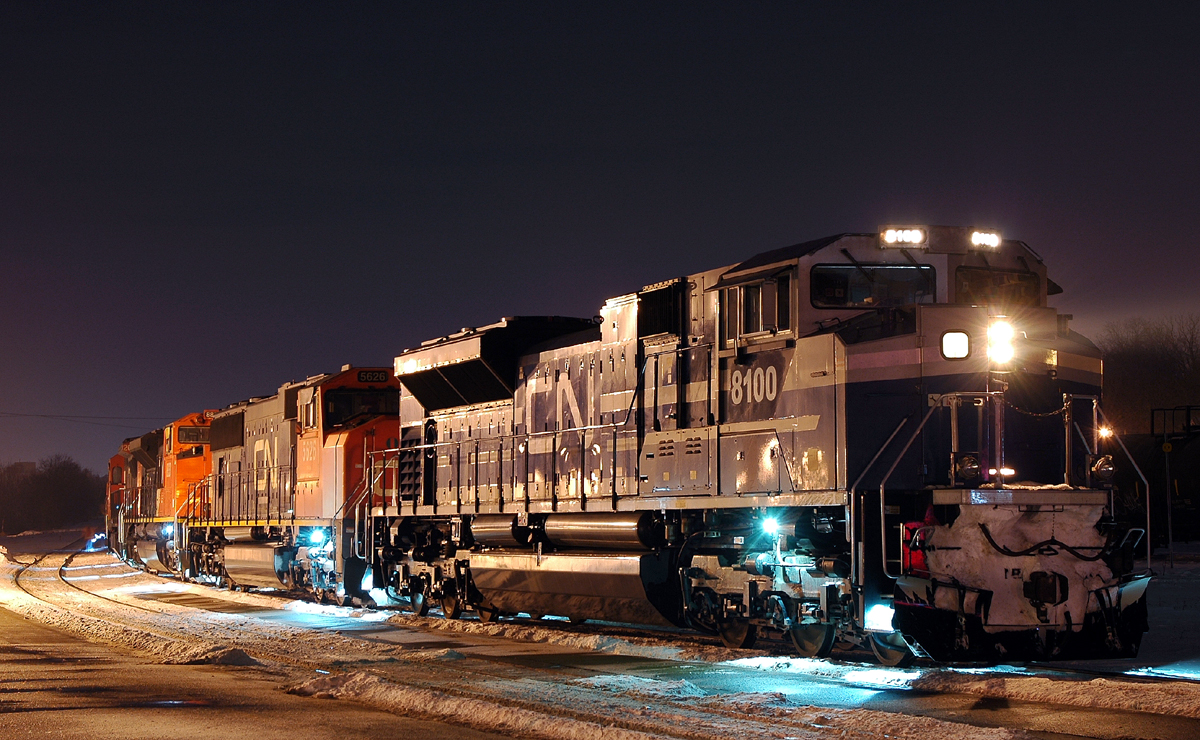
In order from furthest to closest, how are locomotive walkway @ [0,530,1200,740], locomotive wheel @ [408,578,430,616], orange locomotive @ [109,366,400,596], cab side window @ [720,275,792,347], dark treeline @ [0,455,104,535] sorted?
dark treeline @ [0,455,104,535] < orange locomotive @ [109,366,400,596] < locomotive wheel @ [408,578,430,616] < cab side window @ [720,275,792,347] < locomotive walkway @ [0,530,1200,740]

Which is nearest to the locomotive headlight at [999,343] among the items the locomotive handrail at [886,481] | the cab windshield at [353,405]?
the locomotive handrail at [886,481]

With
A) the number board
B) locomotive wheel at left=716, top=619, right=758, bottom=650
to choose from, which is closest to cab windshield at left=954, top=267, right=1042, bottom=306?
locomotive wheel at left=716, top=619, right=758, bottom=650

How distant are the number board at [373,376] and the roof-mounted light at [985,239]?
11.9 m

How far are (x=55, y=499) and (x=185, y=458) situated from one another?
109171 mm

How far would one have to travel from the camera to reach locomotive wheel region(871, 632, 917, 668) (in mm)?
9070

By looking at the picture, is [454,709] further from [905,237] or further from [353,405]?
[353,405]

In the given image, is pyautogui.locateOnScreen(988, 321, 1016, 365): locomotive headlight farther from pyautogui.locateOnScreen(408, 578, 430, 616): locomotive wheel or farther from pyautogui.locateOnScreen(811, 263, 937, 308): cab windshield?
pyautogui.locateOnScreen(408, 578, 430, 616): locomotive wheel

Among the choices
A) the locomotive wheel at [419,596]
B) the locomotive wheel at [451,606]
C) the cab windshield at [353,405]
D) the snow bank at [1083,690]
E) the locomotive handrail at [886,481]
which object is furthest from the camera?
the cab windshield at [353,405]

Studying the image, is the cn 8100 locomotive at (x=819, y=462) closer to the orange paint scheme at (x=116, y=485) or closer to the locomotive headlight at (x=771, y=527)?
the locomotive headlight at (x=771, y=527)

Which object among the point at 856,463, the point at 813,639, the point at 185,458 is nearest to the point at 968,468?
the point at 856,463

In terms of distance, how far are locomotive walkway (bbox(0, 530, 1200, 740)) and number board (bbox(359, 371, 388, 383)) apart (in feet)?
20.7

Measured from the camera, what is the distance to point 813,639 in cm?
979

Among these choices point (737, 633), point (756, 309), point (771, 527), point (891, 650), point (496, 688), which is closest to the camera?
point (496, 688)

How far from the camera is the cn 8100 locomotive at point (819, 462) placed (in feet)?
28.6
